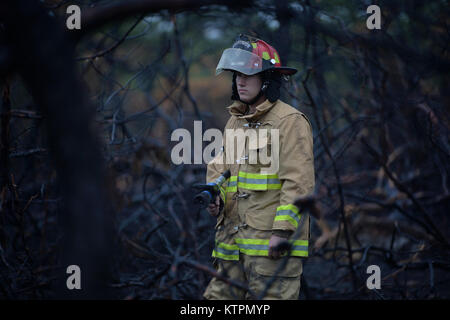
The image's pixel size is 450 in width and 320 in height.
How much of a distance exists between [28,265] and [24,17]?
2548 millimetres

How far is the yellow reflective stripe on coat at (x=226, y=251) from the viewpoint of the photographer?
282cm

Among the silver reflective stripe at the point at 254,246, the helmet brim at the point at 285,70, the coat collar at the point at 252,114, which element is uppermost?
the helmet brim at the point at 285,70

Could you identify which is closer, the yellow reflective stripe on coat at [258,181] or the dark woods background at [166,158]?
the dark woods background at [166,158]

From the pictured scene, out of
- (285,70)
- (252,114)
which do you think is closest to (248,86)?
(252,114)

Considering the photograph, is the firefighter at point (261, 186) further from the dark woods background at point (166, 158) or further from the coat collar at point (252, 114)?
the dark woods background at point (166, 158)

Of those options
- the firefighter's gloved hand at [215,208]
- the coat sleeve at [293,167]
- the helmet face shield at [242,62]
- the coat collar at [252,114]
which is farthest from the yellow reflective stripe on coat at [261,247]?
the helmet face shield at [242,62]

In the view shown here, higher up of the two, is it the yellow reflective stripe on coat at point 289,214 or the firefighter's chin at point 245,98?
the firefighter's chin at point 245,98

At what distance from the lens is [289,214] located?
99.9 inches

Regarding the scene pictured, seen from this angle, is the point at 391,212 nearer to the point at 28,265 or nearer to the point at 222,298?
the point at 222,298

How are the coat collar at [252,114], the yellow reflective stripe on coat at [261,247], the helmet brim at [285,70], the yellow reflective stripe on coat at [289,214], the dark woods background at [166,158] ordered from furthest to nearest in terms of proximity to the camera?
the helmet brim at [285,70]
the coat collar at [252,114]
the yellow reflective stripe on coat at [261,247]
the yellow reflective stripe on coat at [289,214]
the dark woods background at [166,158]

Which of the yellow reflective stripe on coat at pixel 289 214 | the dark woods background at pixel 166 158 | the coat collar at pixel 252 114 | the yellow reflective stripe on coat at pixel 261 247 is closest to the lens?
the dark woods background at pixel 166 158

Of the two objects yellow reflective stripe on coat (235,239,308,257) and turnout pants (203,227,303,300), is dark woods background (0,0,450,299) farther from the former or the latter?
yellow reflective stripe on coat (235,239,308,257)

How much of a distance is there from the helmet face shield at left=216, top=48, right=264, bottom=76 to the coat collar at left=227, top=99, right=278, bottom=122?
0.23 metres

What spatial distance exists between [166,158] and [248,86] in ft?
10.3
